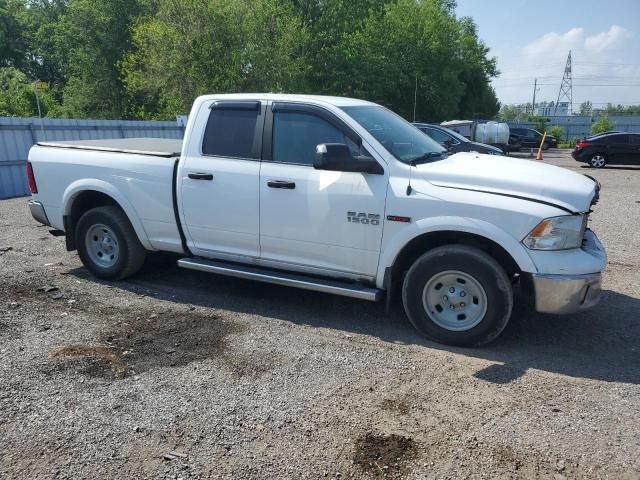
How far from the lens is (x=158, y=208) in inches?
221

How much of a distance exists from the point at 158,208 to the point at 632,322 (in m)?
4.83

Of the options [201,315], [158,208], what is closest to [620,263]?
[201,315]

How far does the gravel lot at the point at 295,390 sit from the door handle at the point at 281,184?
Answer: 1.29 meters

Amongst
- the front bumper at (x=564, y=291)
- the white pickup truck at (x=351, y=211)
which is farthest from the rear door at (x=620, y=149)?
the front bumper at (x=564, y=291)

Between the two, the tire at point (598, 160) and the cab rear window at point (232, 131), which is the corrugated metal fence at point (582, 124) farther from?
the cab rear window at point (232, 131)

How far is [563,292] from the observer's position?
413 centimetres

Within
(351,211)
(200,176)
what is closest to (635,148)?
(351,211)

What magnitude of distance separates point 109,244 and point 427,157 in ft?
12.3

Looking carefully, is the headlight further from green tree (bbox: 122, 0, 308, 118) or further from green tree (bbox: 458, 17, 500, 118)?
green tree (bbox: 458, 17, 500, 118)

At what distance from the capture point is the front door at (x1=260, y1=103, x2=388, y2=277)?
15.2 ft

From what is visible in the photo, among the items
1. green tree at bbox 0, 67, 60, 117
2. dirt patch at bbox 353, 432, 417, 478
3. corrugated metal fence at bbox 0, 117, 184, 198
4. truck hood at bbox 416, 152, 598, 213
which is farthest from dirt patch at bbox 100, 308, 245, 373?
green tree at bbox 0, 67, 60, 117

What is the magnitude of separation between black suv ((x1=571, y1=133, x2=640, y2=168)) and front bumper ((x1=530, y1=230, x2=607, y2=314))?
68.6 feet

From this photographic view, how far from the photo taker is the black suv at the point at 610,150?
72.0 ft

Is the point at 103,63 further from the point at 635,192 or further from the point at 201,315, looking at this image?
the point at 201,315
